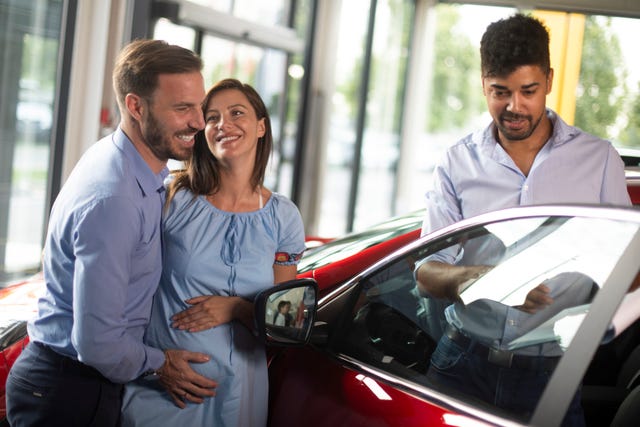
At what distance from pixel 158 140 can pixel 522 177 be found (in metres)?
0.95

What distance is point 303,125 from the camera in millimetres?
7730

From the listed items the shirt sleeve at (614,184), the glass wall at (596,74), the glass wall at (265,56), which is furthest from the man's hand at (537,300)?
the glass wall at (596,74)

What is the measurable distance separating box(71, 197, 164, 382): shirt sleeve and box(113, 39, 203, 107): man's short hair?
33 centimetres

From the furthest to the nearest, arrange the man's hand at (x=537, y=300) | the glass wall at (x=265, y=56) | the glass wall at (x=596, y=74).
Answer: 1. the glass wall at (x=596, y=74)
2. the glass wall at (x=265, y=56)
3. the man's hand at (x=537, y=300)

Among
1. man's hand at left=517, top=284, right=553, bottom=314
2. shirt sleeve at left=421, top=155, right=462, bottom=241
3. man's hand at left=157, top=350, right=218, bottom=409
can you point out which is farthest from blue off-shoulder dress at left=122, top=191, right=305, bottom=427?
man's hand at left=517, top=284, right=553, bottom=314

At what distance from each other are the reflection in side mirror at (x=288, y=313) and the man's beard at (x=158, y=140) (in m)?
0.42

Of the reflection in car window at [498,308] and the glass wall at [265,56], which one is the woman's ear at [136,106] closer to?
the reflection in car window at [498,308]

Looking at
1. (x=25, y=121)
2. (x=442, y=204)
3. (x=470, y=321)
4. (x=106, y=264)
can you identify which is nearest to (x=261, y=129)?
(x=442, y=204)

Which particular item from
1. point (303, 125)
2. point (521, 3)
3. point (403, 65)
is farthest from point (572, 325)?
point (403, 65)

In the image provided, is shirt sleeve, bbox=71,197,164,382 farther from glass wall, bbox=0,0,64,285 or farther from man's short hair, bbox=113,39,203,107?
glass wall, bbox=0,0,64,285

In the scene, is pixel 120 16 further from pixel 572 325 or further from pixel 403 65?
pixel 403 65

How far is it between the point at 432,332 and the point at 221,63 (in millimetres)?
4791

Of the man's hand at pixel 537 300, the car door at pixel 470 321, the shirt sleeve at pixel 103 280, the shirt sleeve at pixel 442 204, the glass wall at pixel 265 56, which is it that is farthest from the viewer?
the glass wall at pixel 265 56

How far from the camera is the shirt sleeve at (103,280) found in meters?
1.58
